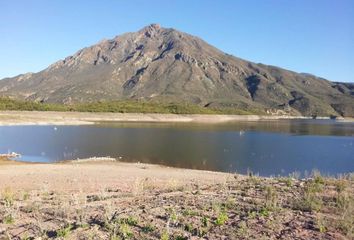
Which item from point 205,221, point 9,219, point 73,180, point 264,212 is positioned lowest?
point 73,180

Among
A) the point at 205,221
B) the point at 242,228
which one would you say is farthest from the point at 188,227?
the point at 242,228

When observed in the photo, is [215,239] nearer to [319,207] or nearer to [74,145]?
[319,207]

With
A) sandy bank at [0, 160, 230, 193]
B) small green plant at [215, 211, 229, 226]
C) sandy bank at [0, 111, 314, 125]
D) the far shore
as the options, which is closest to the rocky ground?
small green plant at [215, 211, 229, 226]

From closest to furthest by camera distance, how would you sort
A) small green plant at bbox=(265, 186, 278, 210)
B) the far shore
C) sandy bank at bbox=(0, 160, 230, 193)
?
small green plant at bbox=(265, 186, 278, 210), sandy bank at bbox=(0, 160, 230, 193), the far shore

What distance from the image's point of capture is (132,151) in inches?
1999

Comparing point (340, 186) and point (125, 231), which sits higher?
point (340, 186)

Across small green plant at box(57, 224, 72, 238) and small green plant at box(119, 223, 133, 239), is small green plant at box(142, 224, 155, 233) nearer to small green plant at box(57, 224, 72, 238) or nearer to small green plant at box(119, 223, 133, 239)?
small green plant at box(119, 223, 133, 239)

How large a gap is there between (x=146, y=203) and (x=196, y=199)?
1556mm

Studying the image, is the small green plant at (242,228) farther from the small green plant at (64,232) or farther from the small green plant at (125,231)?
the small green plant at (64,232)

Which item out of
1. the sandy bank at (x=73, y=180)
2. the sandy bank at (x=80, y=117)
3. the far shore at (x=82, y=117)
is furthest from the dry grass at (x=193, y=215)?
the sandy bank at (x=80, y=117)

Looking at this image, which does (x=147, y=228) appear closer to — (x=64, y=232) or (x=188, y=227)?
(x=188, y=227)

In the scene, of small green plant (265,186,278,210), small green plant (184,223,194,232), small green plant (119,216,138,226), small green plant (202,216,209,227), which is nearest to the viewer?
small green plant (184,223,194,232)

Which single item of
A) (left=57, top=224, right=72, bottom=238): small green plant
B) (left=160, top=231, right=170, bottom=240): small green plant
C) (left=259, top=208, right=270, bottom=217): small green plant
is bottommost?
(left=57, top=224, right=72, bottom=238): small green plant

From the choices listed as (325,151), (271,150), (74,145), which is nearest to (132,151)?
(74,145)
